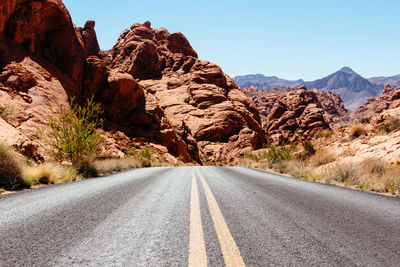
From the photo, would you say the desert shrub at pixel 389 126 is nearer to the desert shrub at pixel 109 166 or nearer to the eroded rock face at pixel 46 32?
the desert shrub at pixel 109 166

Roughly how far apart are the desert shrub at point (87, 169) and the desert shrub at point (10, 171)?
3.70m

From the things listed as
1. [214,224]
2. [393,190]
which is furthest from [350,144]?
[214,224]

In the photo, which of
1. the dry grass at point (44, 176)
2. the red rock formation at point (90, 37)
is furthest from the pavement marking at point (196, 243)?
the red rock formation at point (90, 37)

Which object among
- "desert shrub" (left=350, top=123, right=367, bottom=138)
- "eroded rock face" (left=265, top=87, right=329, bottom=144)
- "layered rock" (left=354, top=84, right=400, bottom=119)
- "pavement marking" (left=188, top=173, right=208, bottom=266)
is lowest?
"pavement marking" (left=188, top=173, right=208, bottom=266)

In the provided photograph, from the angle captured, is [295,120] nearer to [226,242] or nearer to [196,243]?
[226,242]

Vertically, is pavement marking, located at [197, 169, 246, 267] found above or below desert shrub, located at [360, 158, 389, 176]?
→ below

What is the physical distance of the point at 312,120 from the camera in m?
62.0

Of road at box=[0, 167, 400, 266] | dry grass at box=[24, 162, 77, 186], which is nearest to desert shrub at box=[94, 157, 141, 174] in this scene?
dry grass at box=[24, 162, 77, 186]

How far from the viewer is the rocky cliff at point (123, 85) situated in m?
18.2

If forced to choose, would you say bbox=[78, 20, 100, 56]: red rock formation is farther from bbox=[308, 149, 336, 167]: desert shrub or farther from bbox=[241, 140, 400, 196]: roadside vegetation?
bbox=[241, 140, 400, 196]: roadside vegetation

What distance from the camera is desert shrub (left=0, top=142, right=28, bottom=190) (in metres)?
6.08

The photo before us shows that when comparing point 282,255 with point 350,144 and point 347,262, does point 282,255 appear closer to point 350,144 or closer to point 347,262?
point 347,262

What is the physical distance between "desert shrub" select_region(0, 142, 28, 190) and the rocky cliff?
10.1 feet

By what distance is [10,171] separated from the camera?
623 cm
